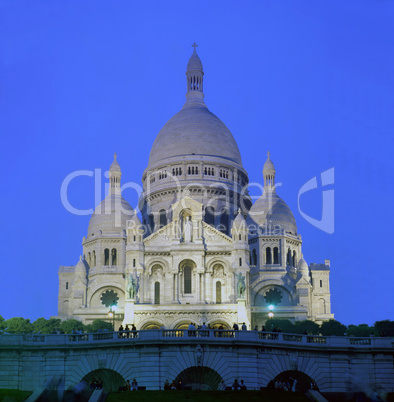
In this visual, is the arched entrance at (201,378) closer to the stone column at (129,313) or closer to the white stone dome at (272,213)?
the stone column at (129,313)

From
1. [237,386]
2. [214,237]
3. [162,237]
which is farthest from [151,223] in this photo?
[237,386]

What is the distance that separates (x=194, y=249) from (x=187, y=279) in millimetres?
3832

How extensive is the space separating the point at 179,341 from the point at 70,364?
6.92 m

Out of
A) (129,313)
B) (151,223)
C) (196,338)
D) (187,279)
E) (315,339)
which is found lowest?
(196,338)

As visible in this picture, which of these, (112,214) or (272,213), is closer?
(272,213)

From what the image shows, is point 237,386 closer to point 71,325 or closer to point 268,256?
point 71,325

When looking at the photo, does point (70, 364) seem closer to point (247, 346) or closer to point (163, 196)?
point (247, 346)

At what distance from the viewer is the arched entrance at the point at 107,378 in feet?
188

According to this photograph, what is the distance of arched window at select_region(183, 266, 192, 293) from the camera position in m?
115

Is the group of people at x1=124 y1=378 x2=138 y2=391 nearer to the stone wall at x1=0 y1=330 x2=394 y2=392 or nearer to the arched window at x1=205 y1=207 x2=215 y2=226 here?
the stone wall at x1=0 y1=330 x2=394 y2=392

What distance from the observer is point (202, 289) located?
373 feet

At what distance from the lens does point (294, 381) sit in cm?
5572

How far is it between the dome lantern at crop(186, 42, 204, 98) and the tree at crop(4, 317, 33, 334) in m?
53.2

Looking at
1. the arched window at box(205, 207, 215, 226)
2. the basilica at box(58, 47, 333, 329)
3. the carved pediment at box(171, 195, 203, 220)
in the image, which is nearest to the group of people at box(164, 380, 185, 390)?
the basilica at box(58, 47, 333, 329)
